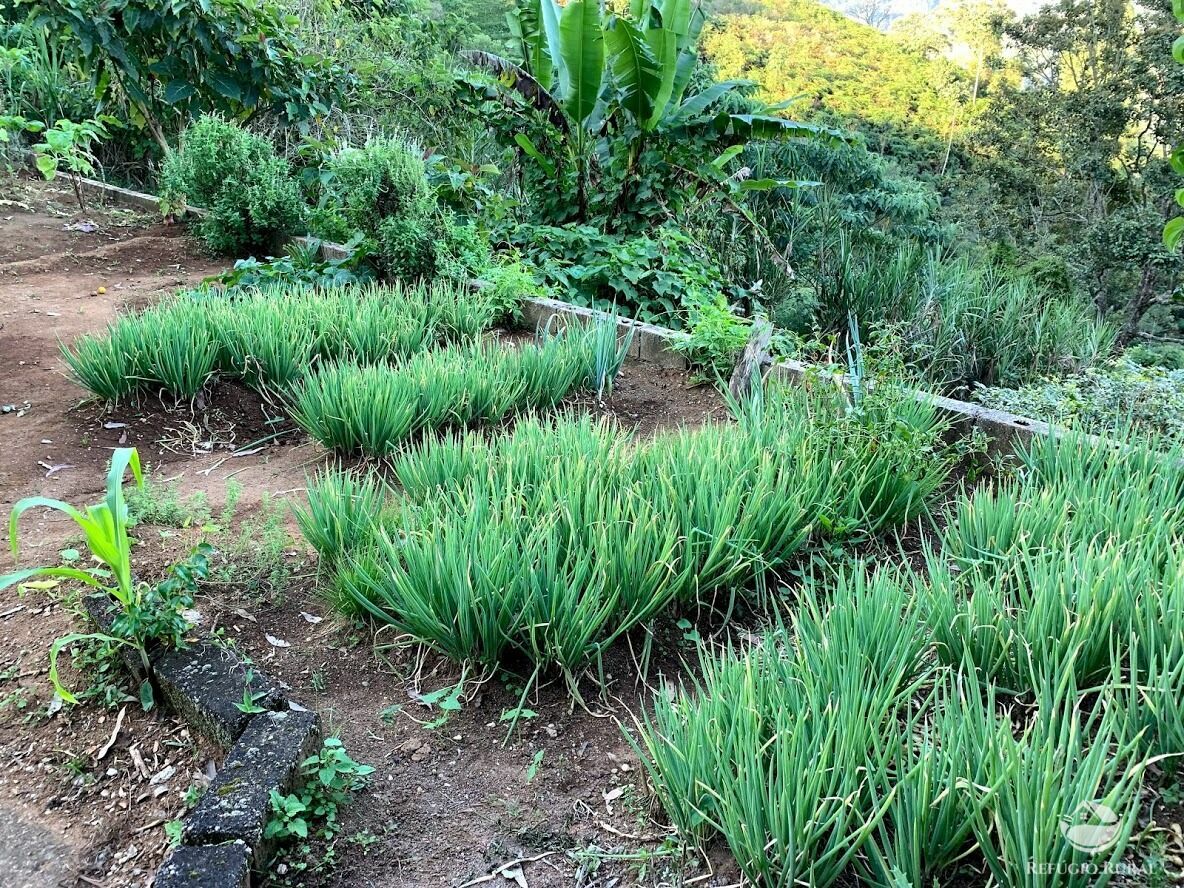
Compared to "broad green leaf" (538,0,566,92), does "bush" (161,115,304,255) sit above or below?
below

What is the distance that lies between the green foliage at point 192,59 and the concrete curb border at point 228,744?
6.30m

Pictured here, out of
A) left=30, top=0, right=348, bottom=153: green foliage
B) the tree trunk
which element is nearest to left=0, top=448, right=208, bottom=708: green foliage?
left=30, top=0, right=348, bottom=153: green foliage

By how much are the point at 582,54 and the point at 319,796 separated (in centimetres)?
650

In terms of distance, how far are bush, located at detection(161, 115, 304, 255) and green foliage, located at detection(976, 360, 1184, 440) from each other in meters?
5.19

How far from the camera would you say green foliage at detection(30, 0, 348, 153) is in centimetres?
687

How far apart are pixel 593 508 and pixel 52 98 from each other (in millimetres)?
9104

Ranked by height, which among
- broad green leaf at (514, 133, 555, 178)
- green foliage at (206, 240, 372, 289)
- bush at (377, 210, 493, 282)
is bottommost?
green foliage at (206, 240, 372, 289)

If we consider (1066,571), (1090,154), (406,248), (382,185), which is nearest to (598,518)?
(1066,571)

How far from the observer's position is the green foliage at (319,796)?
6.06 feet

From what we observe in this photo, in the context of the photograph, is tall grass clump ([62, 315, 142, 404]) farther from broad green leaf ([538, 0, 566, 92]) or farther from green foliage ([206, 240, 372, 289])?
broad green leaf ([538, 0, 566, 92])

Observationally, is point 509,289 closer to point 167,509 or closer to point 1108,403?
point 167,509

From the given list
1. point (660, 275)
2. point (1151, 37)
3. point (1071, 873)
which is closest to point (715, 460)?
point (1071, 873)

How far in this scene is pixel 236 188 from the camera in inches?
251

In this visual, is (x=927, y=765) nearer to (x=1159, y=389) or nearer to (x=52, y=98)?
(x=1159, y=389)
